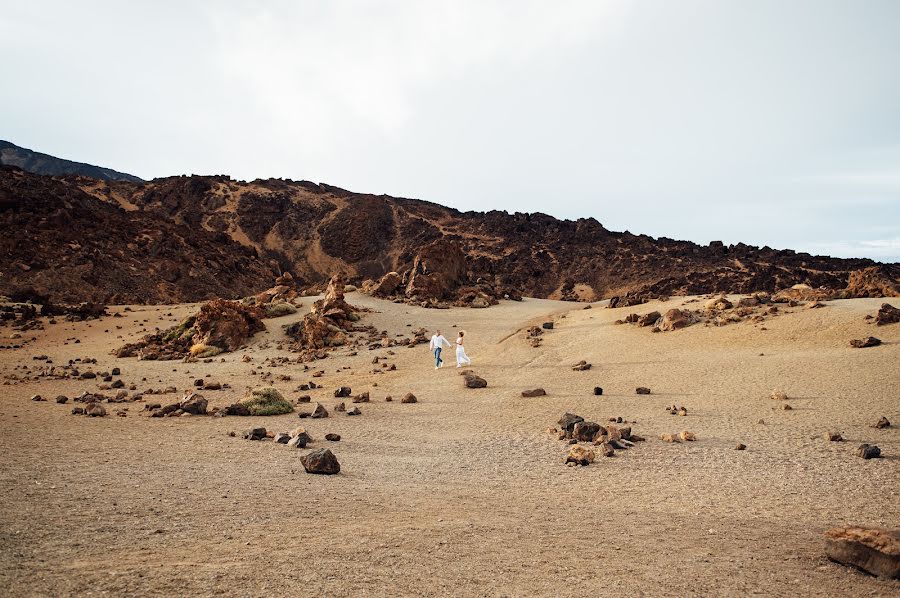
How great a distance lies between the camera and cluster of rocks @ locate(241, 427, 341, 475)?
618cm

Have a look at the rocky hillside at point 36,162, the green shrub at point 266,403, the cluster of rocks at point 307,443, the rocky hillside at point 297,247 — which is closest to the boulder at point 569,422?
the cluster of rocks at point 307,443

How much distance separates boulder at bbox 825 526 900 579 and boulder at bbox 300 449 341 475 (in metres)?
4.62

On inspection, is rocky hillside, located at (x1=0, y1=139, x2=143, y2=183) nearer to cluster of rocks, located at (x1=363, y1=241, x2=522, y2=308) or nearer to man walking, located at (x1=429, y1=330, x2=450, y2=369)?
cluster of rocks, located at (x1=363, y1=241, x2=522, y2=308)

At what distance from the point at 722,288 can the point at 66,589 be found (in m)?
45.9

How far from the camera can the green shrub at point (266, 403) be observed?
10430 millimetres

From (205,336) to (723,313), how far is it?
58.9 feet

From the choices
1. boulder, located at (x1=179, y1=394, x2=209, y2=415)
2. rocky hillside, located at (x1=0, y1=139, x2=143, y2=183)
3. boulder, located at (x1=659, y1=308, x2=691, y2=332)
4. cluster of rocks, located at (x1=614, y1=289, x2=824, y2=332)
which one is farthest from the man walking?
rocky hillside, located at (x1=0, y1=139, x2=143, y2=183)

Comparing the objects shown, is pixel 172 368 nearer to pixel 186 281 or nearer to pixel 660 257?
pixel 186 281

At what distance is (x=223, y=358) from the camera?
1870 cm

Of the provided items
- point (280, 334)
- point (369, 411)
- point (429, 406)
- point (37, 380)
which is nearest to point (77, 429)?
point (369, 411)

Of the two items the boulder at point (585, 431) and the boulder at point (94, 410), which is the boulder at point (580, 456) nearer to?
the boulder at point (585, 431)

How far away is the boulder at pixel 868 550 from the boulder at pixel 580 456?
3.24 meters

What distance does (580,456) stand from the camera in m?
7.02

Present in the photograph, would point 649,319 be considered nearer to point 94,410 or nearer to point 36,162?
point 94,410
